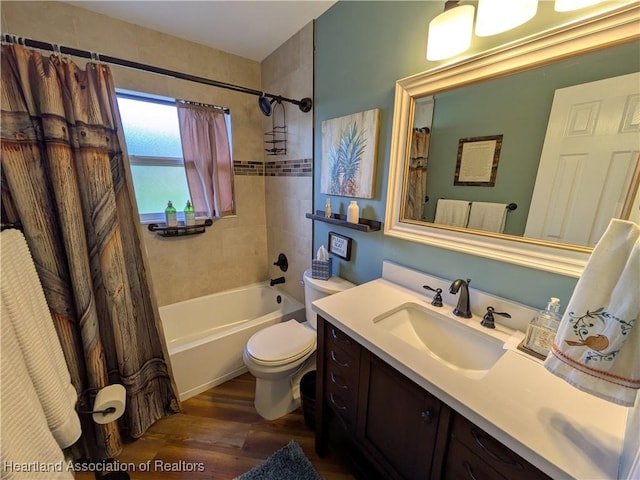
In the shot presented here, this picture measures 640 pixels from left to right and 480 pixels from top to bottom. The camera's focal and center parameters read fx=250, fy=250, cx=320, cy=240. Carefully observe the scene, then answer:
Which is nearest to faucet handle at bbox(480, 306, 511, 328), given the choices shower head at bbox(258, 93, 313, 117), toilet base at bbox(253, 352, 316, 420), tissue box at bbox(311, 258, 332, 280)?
tissue box at bbox(311, 258, 332, 280)

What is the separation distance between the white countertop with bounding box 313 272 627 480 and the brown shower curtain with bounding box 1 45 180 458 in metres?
1.23

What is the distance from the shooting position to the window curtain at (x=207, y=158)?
1.96 meters

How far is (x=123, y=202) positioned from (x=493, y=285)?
1727mm

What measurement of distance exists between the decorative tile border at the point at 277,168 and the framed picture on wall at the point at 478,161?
103 centimetres

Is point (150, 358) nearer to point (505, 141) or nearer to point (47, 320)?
point (47, 320)

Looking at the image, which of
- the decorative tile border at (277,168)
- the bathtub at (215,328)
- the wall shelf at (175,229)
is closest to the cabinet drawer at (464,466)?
the bathtub at (215,328)

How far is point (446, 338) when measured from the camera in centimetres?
106

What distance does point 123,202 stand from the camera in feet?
4.07

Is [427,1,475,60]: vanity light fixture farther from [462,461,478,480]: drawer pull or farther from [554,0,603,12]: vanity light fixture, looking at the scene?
[462,461,478,480]: drawer pull

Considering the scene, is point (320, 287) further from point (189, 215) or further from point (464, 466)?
point (189, 215)

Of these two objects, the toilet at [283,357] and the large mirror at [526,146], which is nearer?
the large mirror at [526,146]

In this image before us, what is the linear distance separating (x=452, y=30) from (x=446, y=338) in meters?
1.19

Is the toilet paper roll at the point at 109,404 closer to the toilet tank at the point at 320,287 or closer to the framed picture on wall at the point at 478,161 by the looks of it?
the toilet tank at the point at 320,287

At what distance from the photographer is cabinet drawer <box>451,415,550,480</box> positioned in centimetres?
56
